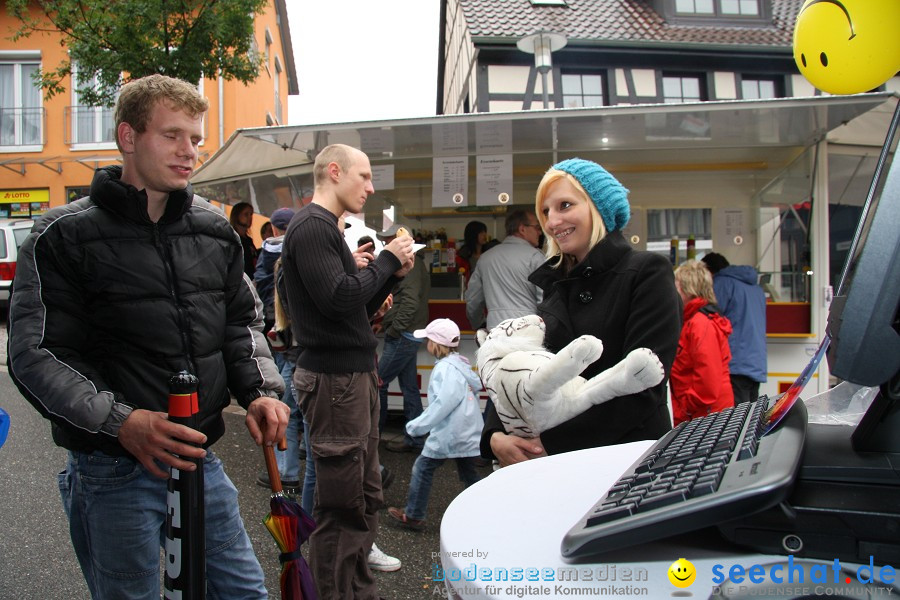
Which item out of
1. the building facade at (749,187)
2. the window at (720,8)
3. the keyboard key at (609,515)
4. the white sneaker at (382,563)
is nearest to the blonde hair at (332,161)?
the white sneaker at (382,563)

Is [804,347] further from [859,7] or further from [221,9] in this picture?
[221,9]

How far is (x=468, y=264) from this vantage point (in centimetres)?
691

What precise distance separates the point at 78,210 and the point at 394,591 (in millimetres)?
2141

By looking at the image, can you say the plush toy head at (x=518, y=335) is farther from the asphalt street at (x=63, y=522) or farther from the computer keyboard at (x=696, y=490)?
the asphalt street at (x=63, y=522)

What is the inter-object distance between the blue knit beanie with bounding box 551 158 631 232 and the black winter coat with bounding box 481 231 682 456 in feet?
0.18

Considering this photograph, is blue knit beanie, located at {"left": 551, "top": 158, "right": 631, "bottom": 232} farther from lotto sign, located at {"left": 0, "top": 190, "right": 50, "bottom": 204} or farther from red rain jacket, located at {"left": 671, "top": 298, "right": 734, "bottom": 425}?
lotto sign, located at {"left": 0, "top": 190, "right": 50, "bottom": 204}

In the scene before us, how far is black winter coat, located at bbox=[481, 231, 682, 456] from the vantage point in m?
1.50

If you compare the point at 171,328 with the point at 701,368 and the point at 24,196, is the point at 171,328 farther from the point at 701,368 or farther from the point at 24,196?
the point at 24,196

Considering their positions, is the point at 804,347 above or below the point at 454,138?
below

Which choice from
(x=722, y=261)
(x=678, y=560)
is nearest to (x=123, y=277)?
(x=678, y=560)

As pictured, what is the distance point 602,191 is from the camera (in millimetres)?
1688

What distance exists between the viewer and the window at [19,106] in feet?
56.2

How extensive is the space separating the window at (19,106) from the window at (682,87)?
16.2 metres

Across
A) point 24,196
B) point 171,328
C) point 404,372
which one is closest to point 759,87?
point 404,372
